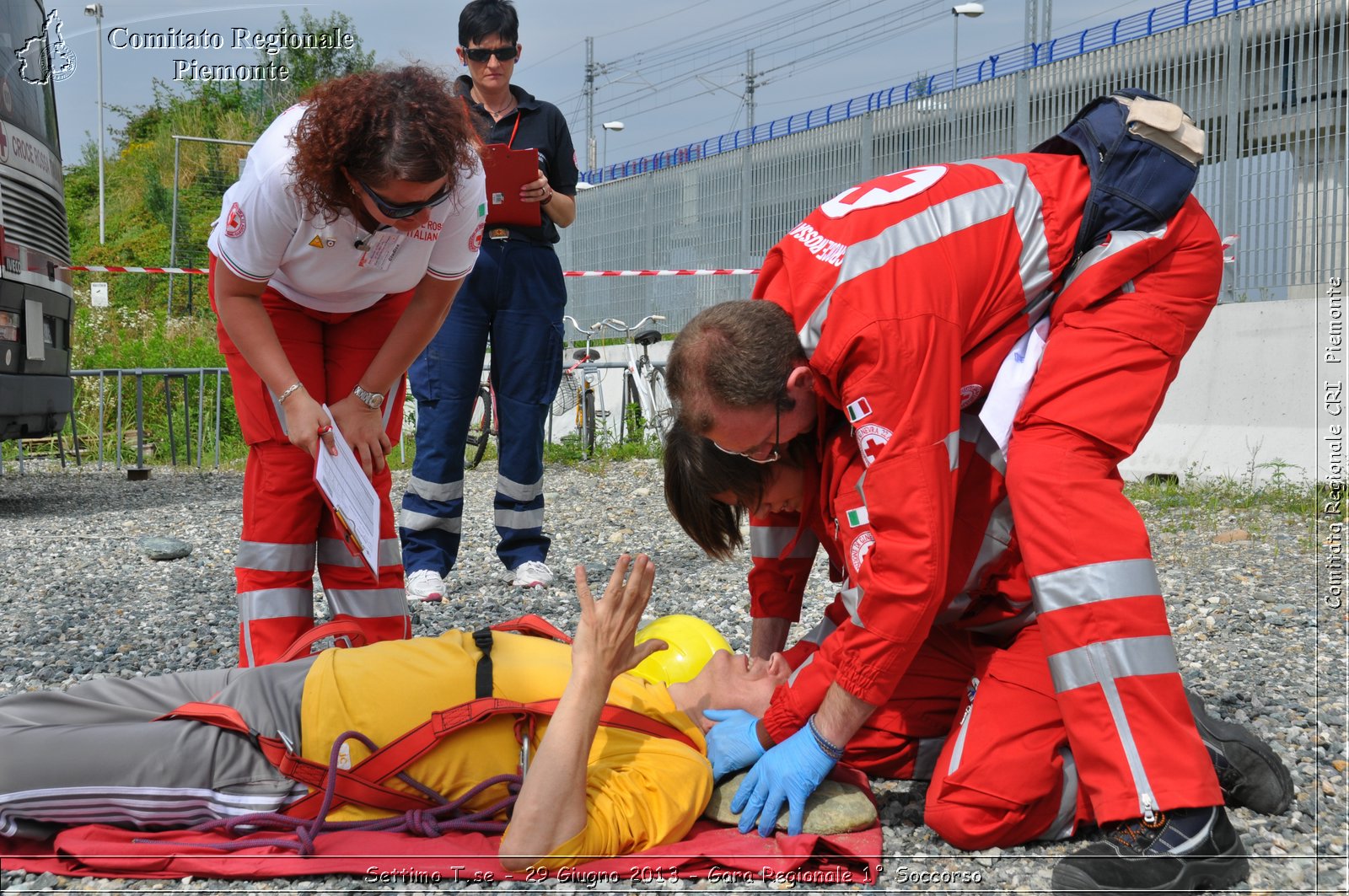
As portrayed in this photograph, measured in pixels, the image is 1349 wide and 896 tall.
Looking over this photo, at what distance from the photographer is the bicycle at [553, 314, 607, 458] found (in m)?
11.9

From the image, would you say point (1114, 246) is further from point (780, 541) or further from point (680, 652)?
point (680, 652)

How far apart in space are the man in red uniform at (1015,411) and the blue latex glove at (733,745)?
8 cm

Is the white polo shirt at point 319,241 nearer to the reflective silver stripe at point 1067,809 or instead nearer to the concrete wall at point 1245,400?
the reflective silver stripe at point 1067,809

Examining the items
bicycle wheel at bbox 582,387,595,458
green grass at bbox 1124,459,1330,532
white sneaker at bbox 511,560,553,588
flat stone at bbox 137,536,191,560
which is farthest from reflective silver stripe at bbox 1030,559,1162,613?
bicycle wheel at bbox 582,387,595,458

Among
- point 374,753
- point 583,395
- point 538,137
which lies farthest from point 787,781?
point 583,395

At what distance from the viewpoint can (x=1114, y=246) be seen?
9.08 ft

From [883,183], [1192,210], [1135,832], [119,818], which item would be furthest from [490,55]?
[1135,832]

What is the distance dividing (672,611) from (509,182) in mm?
2240

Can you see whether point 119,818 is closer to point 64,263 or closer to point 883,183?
point 883,183

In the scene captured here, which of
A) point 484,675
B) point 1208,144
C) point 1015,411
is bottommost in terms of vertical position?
point 484,675

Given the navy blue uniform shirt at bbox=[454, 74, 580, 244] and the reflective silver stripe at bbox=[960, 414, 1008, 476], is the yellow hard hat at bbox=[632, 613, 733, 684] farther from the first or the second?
the navy blue uniform shirt at bbox=[454, 74, 580, 244]

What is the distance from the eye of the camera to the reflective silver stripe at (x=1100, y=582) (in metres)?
2.44

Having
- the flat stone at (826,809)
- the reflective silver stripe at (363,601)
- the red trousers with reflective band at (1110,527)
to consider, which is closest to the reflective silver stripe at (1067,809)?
the red trousers with reflective band at (1110,527)

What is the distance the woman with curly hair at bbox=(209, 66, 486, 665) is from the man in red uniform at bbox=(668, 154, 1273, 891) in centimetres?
93
